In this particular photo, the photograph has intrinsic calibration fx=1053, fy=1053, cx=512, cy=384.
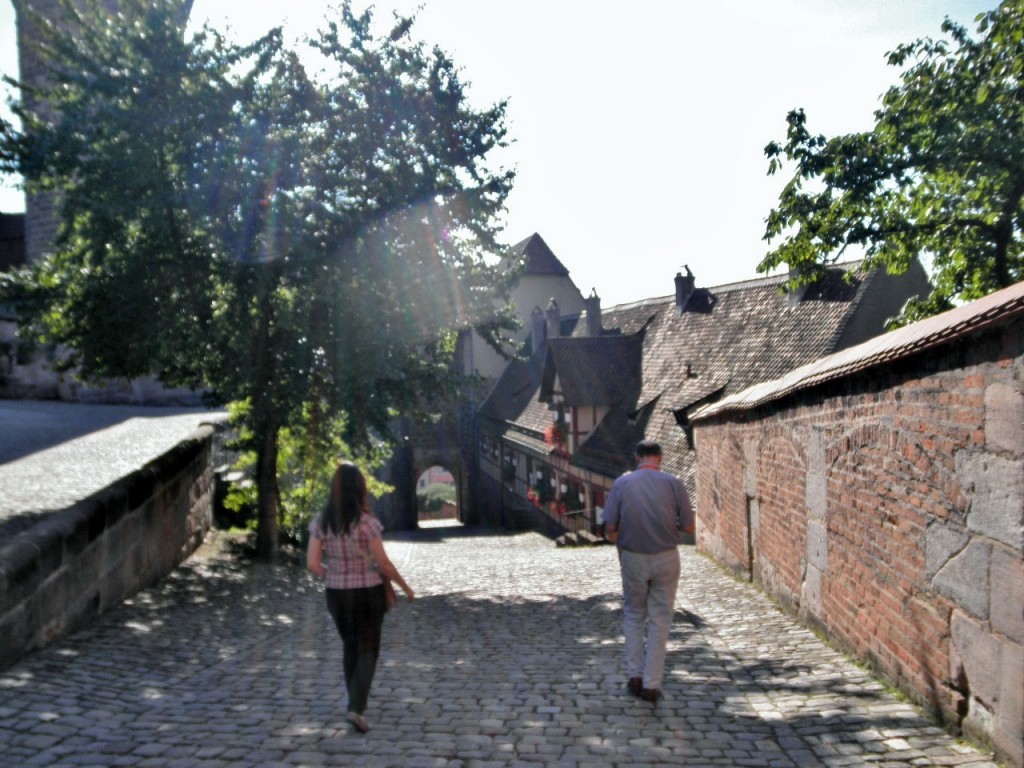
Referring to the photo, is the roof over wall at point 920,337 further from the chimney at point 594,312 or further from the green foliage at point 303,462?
the chimney at point 594,312

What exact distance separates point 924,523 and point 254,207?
902 cm

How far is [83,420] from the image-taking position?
64.7ft

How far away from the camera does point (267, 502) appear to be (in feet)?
46.8

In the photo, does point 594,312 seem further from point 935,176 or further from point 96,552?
point 96,552

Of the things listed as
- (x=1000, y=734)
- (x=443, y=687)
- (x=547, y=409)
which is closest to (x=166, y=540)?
(x=443, y=687)

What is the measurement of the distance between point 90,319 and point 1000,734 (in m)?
11.1

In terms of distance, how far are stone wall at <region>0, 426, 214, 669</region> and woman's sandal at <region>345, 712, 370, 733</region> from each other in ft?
7.19

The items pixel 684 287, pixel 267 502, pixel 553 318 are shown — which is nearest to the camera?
pixel 267 502

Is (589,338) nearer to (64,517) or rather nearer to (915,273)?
(915,273)

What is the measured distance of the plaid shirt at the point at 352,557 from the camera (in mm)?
5348

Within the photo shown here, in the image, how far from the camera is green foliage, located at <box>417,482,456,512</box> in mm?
60812

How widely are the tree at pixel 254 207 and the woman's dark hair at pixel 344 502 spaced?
270 inches

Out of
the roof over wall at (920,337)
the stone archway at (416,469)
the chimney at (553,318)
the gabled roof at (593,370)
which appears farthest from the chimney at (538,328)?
the roof over wall at (920,337)

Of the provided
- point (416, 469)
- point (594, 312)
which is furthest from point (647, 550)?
point (416, 469)
